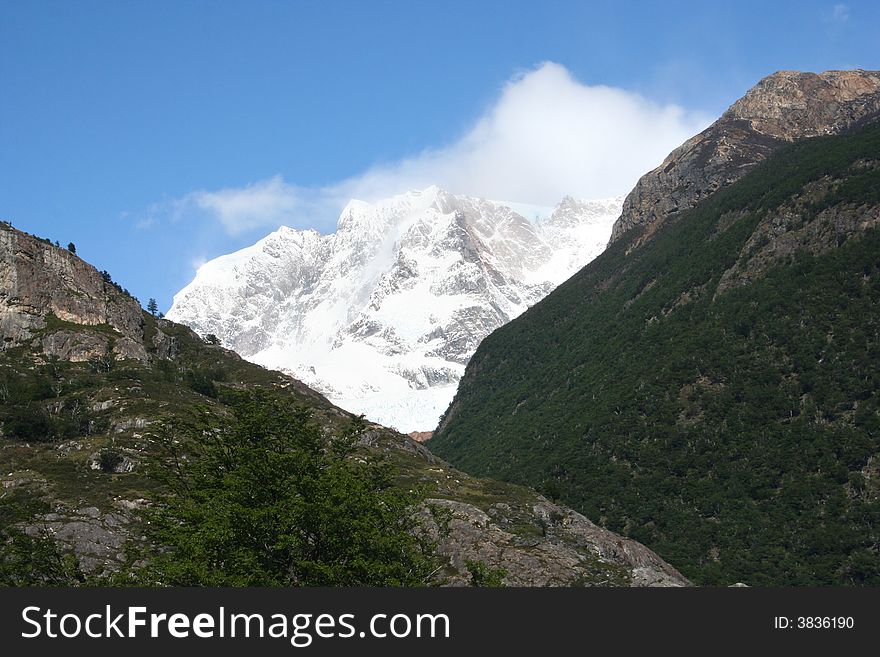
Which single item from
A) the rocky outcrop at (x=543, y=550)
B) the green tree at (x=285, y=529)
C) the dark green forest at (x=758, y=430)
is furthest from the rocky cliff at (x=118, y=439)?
the dark green forest at (x=758, y=430)

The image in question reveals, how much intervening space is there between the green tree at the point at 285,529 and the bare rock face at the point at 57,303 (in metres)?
68.1

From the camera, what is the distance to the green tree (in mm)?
40344

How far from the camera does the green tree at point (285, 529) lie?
40.3m

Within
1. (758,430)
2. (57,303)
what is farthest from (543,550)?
(758,430)

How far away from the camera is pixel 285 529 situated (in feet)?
137

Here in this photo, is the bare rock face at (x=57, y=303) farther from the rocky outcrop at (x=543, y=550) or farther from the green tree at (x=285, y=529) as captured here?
the green tree at (x=285, y=529)

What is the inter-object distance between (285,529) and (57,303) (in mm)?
87902

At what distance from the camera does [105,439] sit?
79562 mm

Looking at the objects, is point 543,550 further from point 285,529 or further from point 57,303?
point 57,303

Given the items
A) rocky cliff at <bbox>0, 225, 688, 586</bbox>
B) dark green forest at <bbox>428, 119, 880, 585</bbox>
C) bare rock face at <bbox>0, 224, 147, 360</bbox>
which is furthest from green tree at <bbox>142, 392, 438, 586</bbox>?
dark green forest at <bbox>428, 119, 880, 585</bbox>

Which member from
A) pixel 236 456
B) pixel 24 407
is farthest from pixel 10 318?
pixel 236 456

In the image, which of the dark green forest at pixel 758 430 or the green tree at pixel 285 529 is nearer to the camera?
the green tree at pixel 285 529

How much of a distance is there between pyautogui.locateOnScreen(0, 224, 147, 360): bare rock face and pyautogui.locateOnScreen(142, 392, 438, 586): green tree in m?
68.1

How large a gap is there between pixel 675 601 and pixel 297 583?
20.4 meters
